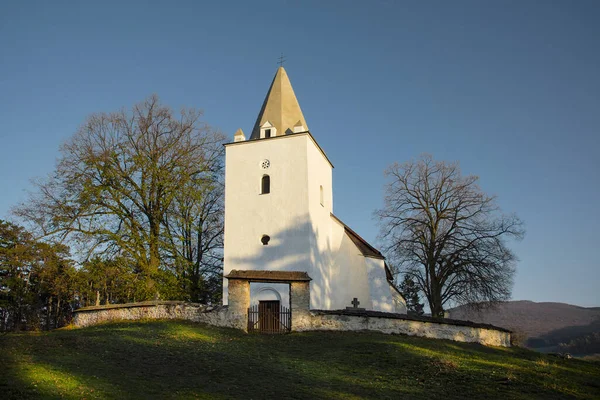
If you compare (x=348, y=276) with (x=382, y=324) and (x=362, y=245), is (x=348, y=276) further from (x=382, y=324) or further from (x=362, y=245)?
(x=382, y=324)

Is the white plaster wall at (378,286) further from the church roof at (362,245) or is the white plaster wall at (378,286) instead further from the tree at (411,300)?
the tree at (411,300)

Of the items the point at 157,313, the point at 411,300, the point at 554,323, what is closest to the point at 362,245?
the point at 157,313

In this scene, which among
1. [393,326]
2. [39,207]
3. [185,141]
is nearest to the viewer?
[393,326]

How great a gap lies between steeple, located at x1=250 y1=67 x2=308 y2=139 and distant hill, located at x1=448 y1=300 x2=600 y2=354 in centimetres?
2735

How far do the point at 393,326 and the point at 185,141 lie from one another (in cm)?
1664

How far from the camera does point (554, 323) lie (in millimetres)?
55344

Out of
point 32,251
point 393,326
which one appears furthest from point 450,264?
point 32,251

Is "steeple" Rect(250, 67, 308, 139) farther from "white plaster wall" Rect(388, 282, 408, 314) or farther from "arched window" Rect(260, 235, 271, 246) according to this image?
"white plaster wall" Rect(388, 282, 408, 314)

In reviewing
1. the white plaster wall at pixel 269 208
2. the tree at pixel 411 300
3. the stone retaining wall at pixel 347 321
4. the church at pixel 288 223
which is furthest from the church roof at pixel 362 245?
the tree at pixel 411 300

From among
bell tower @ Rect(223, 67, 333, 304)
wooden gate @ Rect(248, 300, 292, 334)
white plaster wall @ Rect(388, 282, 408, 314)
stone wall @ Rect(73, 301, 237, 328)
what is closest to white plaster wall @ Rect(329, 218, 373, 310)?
bell tower @ Rect(223, 67, 333, 304)

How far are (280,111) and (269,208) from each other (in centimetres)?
571

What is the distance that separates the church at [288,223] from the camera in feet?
75.8

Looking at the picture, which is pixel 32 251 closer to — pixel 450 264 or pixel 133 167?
pixel 133 167

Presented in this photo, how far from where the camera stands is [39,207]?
24.0 m
